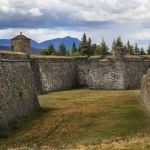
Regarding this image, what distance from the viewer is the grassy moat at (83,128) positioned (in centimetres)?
2159

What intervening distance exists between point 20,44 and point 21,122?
28.4 m

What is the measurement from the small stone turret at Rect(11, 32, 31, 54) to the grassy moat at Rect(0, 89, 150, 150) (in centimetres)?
1869

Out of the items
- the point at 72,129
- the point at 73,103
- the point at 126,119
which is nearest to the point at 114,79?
the point at 73,103

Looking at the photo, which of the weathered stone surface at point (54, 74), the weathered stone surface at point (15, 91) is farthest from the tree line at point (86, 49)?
the weathered stone surface at point (15, 91)

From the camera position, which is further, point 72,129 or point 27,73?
point 27,73

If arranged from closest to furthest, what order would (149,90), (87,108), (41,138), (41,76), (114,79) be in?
(41,138) → (149,90) → (87,108) → (41,76) → (114,79)

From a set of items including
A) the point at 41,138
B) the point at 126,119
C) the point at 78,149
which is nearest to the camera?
the point at 78,149

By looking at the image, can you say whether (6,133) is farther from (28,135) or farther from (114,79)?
(114,79)

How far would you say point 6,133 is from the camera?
2497 cm

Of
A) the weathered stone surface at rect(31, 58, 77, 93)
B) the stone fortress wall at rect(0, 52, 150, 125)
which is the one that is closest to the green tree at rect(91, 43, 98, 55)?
the stone fortress wall at rect(0, 52, 150, 125)

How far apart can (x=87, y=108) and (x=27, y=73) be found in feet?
17.4

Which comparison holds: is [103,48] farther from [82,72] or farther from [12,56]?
[12,56]

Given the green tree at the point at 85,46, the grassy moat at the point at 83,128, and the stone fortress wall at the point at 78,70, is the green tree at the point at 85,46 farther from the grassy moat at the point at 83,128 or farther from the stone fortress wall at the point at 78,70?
the grassy moat at the point at 83,128

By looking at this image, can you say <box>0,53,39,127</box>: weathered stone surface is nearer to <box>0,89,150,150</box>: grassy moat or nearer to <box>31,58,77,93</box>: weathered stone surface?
<box>0,89,150,150</box>: grassy moat
